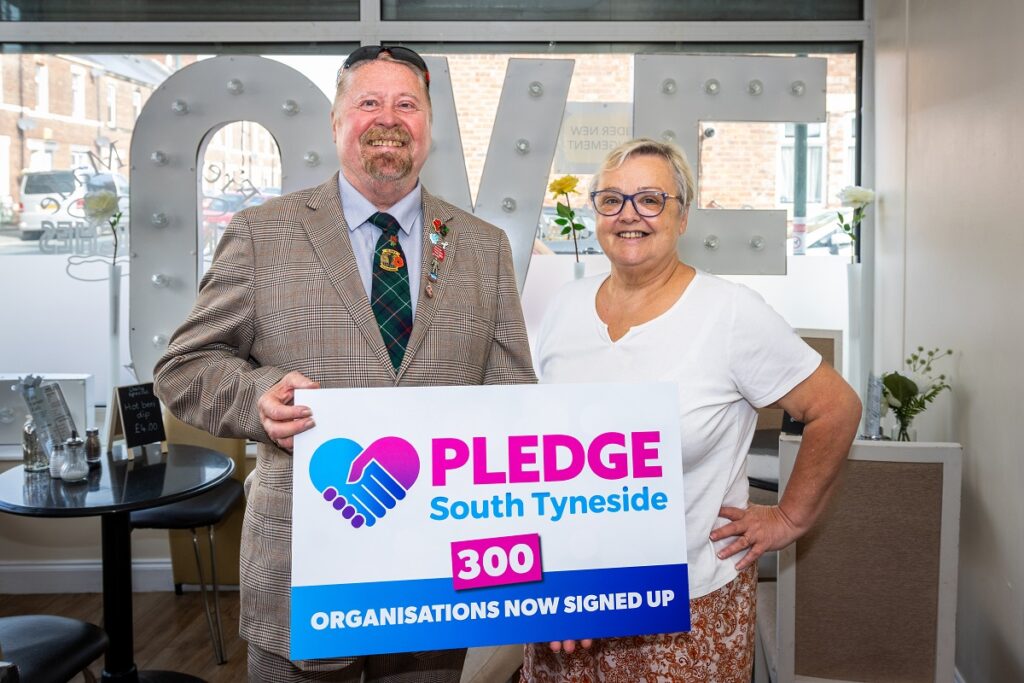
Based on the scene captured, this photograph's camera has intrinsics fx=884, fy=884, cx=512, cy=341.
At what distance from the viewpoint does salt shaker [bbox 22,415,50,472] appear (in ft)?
10.6

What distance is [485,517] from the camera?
151 cm

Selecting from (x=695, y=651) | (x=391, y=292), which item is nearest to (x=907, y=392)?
(x=695, y=651)

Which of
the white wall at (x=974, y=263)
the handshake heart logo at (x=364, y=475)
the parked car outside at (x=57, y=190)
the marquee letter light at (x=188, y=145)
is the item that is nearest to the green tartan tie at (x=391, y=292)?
the handshake heart logo at (x=364, y=475)

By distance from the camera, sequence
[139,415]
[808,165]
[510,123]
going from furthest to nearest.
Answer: [808,165] < [510,123] < [139,415]

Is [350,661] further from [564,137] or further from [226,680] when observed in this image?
[564,137]

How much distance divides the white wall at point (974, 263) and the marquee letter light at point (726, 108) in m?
0.43

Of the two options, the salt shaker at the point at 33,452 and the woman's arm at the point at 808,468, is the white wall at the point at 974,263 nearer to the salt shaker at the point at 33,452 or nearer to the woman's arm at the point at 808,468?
the woman's arm at the point at 808,468

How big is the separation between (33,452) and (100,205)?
1175mm

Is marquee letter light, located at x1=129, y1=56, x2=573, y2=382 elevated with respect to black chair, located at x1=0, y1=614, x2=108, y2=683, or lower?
elevated

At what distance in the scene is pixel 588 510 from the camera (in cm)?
153

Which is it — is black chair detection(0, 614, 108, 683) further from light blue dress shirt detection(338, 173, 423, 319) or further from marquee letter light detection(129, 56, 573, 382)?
marquee letter light detection(129, 56, 573, 382)

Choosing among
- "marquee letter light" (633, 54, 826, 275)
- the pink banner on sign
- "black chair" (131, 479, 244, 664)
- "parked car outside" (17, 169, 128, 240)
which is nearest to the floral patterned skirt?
the pink banner on sign

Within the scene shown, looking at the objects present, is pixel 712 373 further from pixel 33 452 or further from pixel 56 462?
pixel 33 452

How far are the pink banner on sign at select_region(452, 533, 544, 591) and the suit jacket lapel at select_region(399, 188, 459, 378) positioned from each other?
1.25ft
